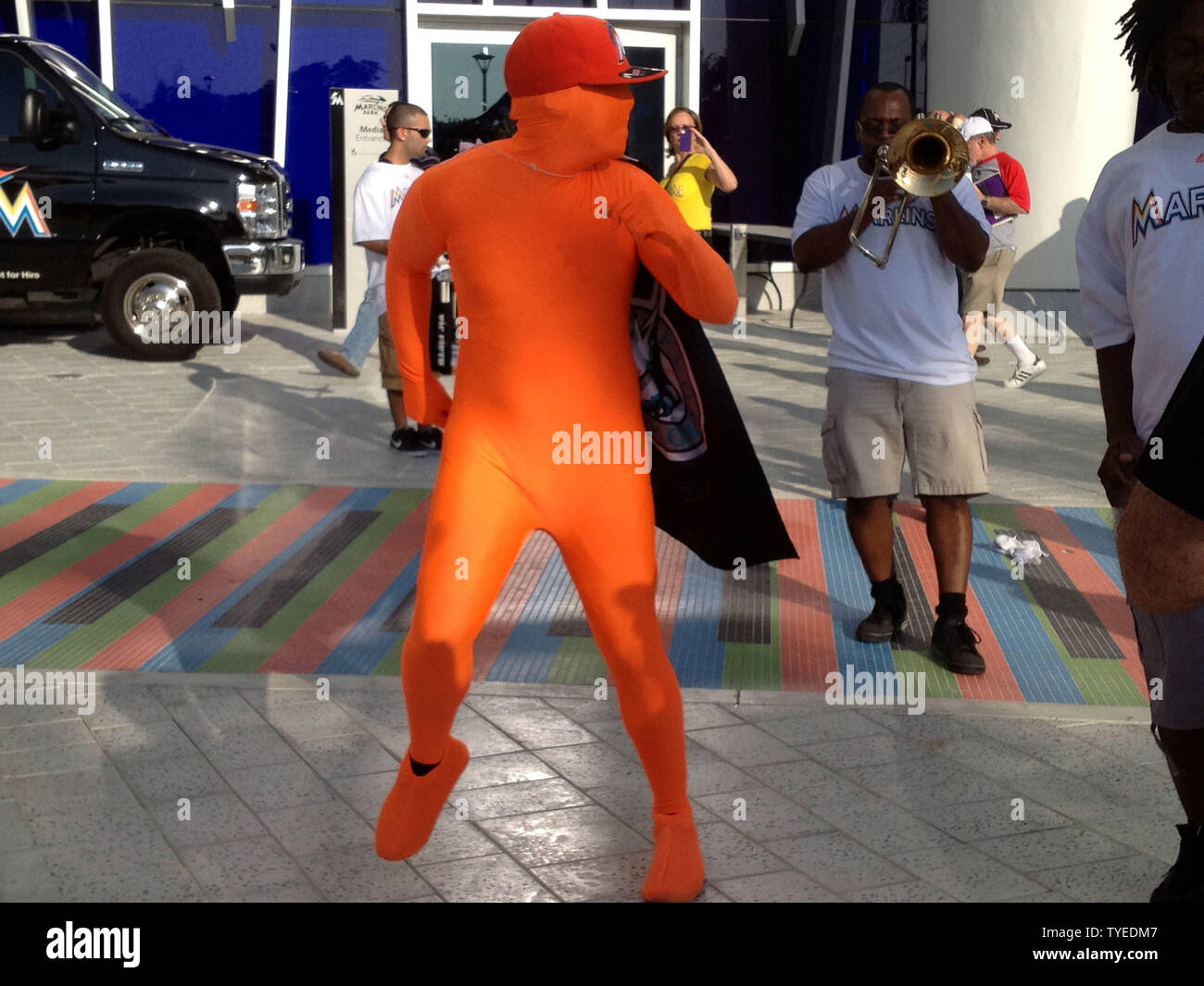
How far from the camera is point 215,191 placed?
13.1m

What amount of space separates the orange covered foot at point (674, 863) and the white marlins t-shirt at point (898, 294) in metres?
2.22

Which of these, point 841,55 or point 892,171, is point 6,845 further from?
point 841,55

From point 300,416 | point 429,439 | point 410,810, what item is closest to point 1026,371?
point 429,439

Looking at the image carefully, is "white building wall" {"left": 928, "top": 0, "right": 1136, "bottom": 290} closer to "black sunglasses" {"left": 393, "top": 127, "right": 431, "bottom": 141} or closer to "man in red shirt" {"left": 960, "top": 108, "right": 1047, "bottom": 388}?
"man in red shirt" {"left": 960, "top": 108, "right": 1047, "bottom": 388}

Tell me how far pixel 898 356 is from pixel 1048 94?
1025cm

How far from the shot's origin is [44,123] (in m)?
12.8

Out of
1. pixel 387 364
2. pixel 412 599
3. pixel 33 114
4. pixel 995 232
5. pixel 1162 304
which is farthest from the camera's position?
pixel 33 114

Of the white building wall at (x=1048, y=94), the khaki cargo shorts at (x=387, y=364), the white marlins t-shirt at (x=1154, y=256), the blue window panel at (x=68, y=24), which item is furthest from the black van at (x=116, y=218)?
the white marlins t-shirt at (x=1154, y=256)

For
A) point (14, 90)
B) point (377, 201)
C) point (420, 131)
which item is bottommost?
point (377, 201)

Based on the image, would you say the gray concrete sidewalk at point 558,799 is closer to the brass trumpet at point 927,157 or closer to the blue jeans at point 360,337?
the brass trumpet at point 927,157

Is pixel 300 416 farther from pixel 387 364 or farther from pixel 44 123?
pixel 44 123

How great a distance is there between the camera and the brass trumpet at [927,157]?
505cm
